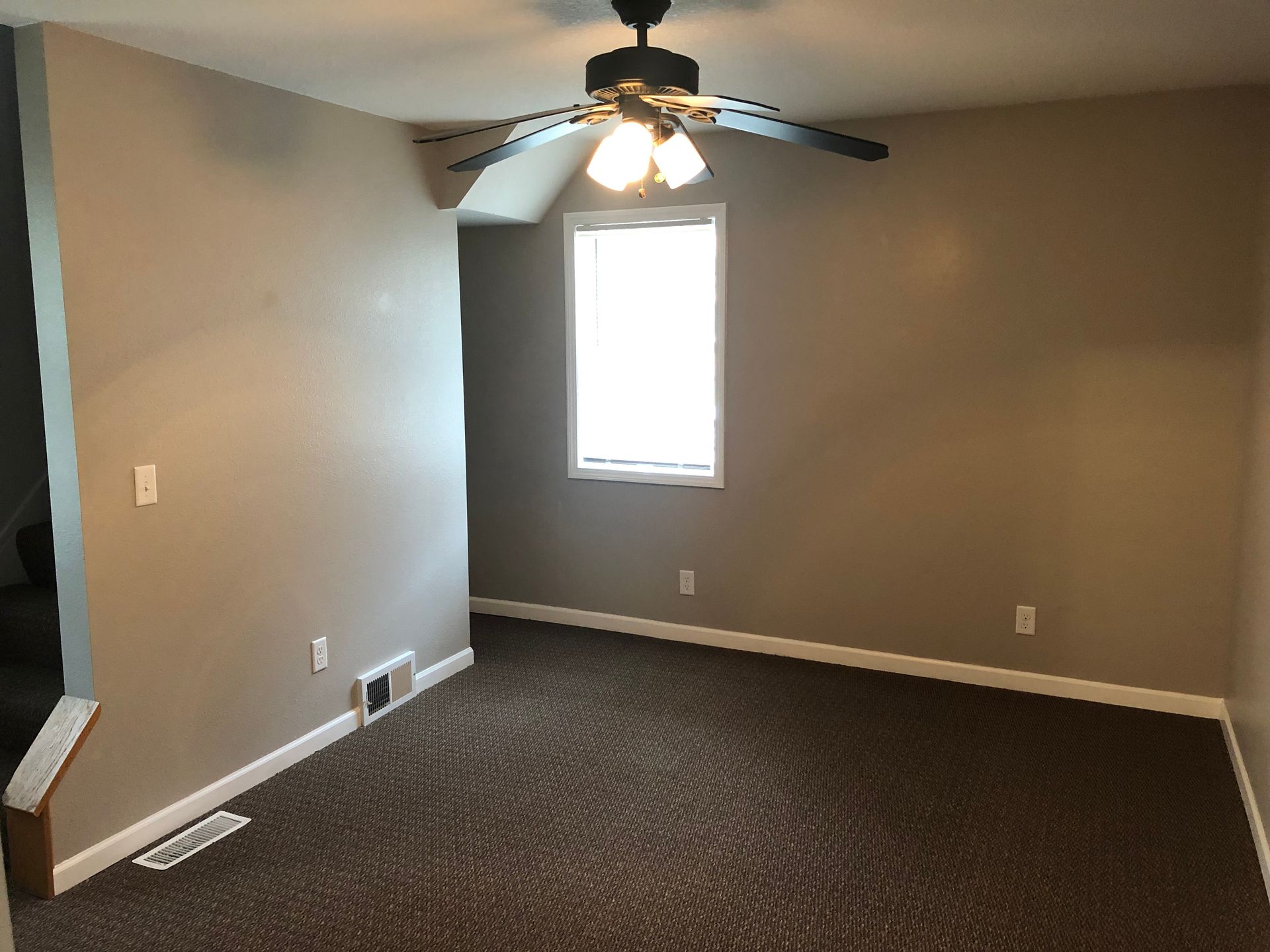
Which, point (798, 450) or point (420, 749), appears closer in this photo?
point (420, 749)

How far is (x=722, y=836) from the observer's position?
2775mm

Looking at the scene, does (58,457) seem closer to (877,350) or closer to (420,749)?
(420,749)

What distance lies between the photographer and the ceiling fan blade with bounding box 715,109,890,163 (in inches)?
84.5

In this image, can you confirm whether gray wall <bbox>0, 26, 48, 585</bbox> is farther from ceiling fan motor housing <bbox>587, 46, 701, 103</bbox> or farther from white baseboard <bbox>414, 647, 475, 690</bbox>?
ceiling fan motor housing <bbox>587, 46, 701, 103</bbox>

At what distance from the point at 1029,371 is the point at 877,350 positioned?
1.97 ft

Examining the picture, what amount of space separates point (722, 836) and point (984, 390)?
6.85 ft

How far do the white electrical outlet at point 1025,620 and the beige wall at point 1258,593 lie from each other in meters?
0.69

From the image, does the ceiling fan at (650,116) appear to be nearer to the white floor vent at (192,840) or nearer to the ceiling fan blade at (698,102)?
the ceiling fan blade at (698,102)

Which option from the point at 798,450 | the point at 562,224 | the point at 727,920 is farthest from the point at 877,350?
the point at 727,920

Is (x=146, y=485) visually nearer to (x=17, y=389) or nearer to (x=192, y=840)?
(x=192, y=840)

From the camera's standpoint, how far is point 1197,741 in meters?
3.37

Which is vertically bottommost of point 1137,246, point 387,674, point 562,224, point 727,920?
point 727,920

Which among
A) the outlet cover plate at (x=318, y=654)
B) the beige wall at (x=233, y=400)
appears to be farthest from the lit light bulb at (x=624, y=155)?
the outlet cover plate at (x=318, y=654)

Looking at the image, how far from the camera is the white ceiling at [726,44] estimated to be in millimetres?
2309
